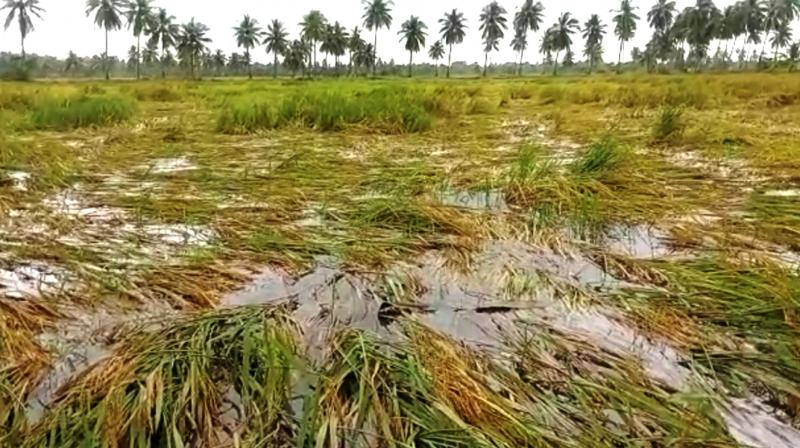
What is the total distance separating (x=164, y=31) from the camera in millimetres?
52938

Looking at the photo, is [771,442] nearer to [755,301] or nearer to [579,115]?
[755,301]

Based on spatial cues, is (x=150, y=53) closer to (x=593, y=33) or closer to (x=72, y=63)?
(x=72, y=63)

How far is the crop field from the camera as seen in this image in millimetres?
1715

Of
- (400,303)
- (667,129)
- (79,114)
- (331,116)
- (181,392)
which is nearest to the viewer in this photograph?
(181,392)

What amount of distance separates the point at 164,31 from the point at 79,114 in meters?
48.7

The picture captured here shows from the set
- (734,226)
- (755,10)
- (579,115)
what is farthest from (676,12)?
(734,226)

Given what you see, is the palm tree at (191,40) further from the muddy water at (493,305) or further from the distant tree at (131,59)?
the muddy water at (493,305)

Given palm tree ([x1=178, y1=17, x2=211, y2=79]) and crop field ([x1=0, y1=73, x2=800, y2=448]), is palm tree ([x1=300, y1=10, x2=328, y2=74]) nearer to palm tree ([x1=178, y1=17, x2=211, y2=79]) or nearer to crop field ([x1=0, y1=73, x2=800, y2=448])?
palm tree ([x1=178, y1=17, x2=211, y2=79])

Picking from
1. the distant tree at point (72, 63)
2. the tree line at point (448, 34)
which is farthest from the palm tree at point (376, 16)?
the distant tree at point (72, 63)

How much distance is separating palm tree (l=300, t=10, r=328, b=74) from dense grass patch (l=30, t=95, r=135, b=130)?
47.3 m

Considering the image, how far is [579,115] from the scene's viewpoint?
41.5 feet

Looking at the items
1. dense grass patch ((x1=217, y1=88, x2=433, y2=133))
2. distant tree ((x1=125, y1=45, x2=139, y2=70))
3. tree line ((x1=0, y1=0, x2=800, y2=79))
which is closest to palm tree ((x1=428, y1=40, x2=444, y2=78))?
tree line ((x1=0, y1=0, x2=800, y2=79))

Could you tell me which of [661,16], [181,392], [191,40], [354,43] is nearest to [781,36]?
[661,16]

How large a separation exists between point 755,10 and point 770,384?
209 feet
